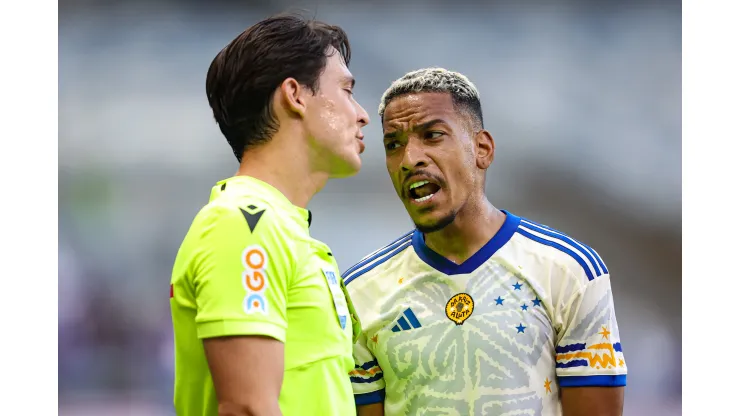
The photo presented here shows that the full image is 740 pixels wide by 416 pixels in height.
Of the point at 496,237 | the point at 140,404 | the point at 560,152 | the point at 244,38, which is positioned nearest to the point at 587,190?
the point at 560,152

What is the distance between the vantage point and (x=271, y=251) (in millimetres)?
1732

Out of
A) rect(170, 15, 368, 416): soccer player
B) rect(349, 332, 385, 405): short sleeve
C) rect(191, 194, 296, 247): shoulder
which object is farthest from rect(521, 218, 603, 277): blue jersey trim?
rect(191, 194, 296, 247): shoulder

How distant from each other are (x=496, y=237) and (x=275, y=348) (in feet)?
3.99

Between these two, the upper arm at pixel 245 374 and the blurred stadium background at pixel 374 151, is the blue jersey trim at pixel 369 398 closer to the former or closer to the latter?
the upper arm at pixel 245 374

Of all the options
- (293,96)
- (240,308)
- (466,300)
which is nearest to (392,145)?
(466,300)

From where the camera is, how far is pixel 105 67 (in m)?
4.96

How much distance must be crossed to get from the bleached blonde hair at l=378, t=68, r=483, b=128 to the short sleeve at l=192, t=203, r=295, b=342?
112cm

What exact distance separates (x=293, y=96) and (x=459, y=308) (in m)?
0.96

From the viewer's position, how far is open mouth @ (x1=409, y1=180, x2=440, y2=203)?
2.67 m

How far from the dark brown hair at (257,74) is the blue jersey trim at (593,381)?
117 cm

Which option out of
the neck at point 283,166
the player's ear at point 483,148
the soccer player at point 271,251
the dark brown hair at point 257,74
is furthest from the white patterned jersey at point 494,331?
the dark brown hair at point 257,74

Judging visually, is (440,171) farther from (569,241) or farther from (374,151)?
(374,151)

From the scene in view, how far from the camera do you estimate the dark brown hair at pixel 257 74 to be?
200cm

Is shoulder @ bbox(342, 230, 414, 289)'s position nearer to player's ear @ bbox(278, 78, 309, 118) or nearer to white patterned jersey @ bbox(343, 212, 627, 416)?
white patterned jersey @ bbox(343, 212, 627, 416)
